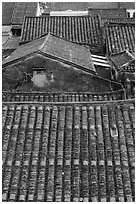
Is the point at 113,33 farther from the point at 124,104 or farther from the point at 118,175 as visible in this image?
the point at 118,175

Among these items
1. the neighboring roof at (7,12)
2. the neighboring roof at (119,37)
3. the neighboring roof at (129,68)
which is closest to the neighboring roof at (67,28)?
the neighboring roof at (119,37)

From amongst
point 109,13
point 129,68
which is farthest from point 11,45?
point 109,13

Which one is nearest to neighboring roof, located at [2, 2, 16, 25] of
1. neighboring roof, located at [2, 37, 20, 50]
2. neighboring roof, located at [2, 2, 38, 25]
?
neighboring roof, located at [2, 2, 38, 25]

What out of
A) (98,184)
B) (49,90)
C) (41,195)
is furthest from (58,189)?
(49,90)

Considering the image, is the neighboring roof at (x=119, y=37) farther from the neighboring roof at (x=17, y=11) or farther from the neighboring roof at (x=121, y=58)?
the neighboring roof at (x=17, y=11)

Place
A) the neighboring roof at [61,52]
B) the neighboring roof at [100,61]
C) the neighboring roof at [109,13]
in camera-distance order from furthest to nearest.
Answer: the neighboring roof at [109,13] < the neighboring roof at [100,61] < the neighboring roof at [61,52]

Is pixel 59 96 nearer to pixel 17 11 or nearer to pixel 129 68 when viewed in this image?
pixel 129 68
